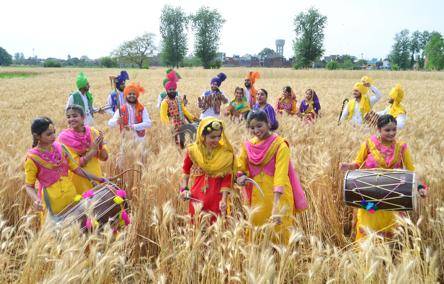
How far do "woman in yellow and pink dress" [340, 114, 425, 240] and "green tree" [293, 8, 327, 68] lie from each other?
7478cm

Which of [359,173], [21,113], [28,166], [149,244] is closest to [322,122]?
[359,173]

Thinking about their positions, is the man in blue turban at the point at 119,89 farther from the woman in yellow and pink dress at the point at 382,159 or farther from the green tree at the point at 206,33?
the green tree at the point at 206,33

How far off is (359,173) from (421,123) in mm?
5935

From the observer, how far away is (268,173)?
3131 millimetres

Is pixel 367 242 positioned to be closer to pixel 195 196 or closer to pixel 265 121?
pixel 265 121

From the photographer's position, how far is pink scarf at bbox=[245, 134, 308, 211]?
3.06m

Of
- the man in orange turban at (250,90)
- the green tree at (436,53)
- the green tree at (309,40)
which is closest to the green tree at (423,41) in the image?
the green tree at (436,53)

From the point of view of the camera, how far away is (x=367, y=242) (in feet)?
6.37

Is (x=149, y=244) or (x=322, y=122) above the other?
(x=322, y=122)

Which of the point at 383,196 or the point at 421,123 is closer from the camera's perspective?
the point at 383,196

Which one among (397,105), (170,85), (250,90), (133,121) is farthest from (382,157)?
(250,90)

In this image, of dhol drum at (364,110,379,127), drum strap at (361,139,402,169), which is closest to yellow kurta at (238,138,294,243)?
drum strap at (361,139,402,169)

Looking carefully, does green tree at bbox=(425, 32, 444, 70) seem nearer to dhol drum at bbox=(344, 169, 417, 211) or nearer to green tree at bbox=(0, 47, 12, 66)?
dhol drum at bbox=(344, 169, 417, 211)

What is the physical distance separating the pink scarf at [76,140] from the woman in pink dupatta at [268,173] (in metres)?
1.70
